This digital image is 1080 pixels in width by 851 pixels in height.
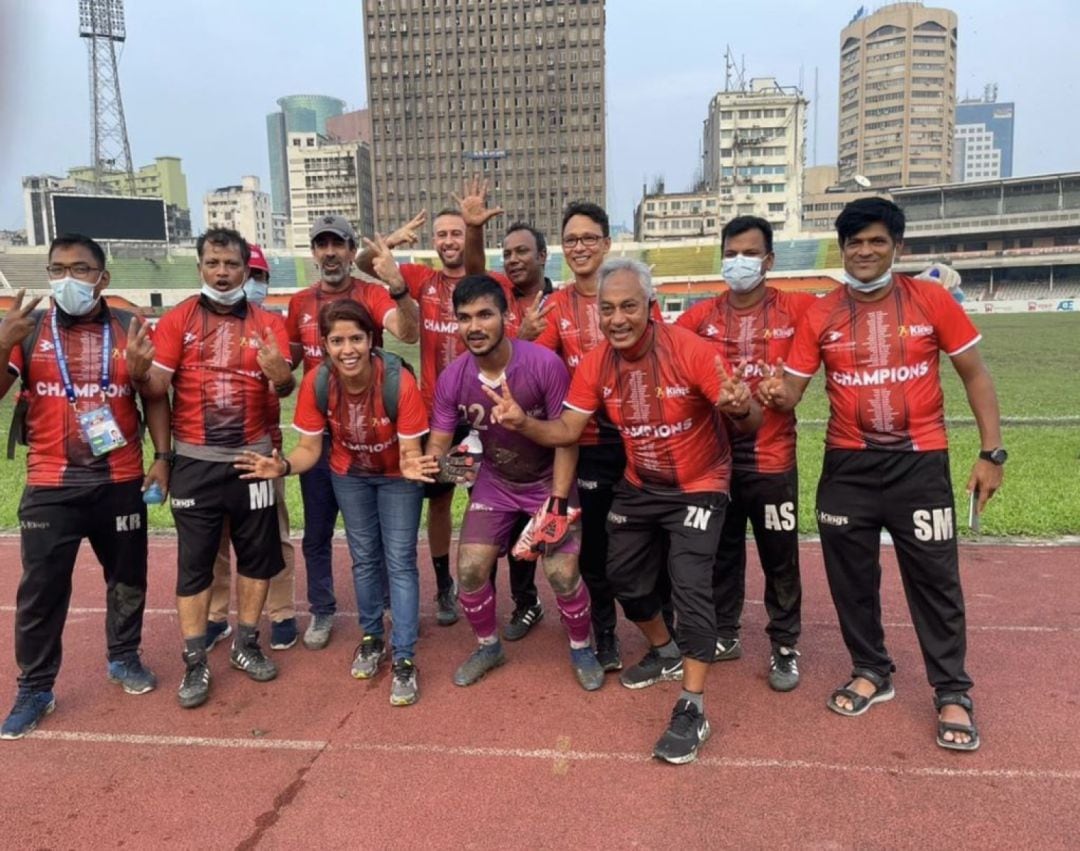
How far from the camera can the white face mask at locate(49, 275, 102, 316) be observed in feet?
13.0

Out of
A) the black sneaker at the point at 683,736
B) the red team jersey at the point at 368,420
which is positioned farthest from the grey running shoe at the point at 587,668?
the red team jersey at the point at 368,420

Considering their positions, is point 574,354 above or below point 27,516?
above

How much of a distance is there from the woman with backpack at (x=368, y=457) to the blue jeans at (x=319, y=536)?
0.56 meters

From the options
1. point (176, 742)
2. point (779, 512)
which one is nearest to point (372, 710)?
point (176, 742)

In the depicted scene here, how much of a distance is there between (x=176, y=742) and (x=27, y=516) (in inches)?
52.8

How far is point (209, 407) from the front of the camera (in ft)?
13.9

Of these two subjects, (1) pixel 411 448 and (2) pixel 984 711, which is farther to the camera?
(1) pixel 411 448

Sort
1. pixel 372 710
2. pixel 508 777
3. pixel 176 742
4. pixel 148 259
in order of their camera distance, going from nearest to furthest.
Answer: pixel 508 777 → pixel 176 742 → pixel 372 710 → pixel 148 259

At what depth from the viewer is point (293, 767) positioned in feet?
11.5

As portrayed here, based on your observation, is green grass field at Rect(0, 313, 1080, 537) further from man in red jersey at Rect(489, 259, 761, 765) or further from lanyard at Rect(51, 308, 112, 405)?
lanyard at Rect(51, 308, 112, 405)

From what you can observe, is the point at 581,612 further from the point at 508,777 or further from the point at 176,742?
the point at 176,742

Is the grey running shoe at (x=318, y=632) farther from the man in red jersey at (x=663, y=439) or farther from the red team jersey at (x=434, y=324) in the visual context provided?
the man in red jersey at (x=663, y=439)

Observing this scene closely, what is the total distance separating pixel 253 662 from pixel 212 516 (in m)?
0.89

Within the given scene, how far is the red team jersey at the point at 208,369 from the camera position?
423cm
